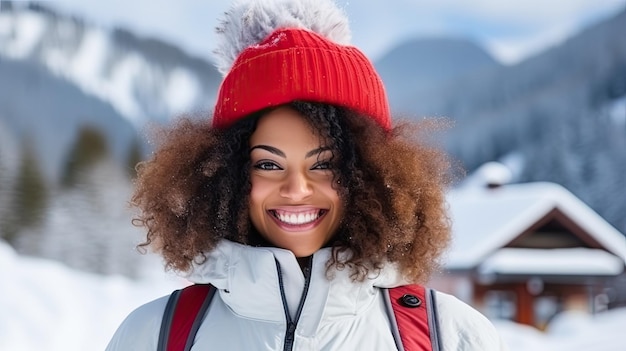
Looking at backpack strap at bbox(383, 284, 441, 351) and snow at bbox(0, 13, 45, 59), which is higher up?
snow at bbox(0, 13, 45, 59)

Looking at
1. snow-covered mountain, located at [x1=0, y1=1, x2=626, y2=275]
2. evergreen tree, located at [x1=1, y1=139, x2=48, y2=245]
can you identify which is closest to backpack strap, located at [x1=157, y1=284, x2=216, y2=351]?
snow-covered mountain, located at [x1=0, y1=1, x2=626, y2=275]

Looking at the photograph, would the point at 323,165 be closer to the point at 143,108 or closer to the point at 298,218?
the point at 298,218

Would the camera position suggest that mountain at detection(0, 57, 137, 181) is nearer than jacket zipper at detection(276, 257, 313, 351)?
No

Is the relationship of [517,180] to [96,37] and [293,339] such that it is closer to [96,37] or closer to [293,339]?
[96,37]

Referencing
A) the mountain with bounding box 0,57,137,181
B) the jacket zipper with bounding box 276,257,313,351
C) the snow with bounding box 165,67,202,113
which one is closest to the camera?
the jacket zipper with bounding box 276,257,313,351

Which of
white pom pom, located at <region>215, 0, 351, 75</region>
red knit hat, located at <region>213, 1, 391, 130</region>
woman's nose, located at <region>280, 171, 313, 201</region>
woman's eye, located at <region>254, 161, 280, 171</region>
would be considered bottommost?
woman's nose, located at <region>280, 171, 313, 201</region>

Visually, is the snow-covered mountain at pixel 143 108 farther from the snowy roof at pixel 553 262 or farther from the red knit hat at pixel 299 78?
the red knit hat at pixel 299 78

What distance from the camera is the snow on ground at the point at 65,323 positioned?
22.5ft

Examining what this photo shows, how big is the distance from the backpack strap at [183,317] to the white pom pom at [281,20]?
0.48 meters

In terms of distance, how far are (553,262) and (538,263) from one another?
0.77ft

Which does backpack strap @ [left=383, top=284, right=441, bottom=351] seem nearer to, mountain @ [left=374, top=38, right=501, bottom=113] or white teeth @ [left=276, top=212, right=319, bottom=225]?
white teeth @ [left=276, top=212, right=319, bottom=225]

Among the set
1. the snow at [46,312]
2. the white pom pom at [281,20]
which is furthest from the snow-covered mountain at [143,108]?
the white pom pom at [281,20]

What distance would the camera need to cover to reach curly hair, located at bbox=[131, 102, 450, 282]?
143 cm

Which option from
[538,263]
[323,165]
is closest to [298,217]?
[323,165]
